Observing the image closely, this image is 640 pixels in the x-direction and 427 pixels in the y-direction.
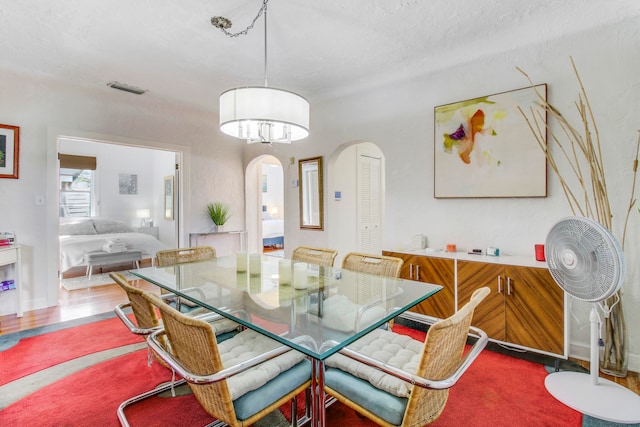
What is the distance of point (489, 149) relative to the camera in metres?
2.84

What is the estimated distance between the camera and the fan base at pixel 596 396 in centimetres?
175

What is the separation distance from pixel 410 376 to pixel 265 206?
29.7ft

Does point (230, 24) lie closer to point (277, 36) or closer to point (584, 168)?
point (277, 36)

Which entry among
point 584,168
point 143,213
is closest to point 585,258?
point 584,168

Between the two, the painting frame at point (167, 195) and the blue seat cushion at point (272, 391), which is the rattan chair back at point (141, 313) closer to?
the blue seat cushion at point (272, 391)

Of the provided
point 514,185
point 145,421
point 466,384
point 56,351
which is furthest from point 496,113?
point 56,351

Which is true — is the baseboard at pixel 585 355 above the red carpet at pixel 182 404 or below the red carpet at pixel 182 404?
above

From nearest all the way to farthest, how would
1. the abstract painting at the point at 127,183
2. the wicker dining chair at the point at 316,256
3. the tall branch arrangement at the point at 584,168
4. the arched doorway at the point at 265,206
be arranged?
1. the tall branch arrangement at the point at 584,168
2. the wicker dining chair at the point at 316,256
3. the arched doorway at the point at 265,206
4. the abstract painting at the point at 127,183

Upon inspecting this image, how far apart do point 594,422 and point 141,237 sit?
623 centimetres

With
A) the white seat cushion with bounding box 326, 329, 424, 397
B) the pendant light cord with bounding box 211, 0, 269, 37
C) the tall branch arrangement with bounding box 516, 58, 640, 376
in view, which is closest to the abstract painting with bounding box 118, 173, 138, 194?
the pendant light cord with bounding box 211, 0, 269, 37

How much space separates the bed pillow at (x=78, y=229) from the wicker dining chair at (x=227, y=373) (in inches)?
242

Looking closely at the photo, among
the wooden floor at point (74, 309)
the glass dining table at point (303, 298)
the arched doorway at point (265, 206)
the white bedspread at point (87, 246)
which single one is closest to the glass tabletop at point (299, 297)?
the glass dining table at point (303, 298)

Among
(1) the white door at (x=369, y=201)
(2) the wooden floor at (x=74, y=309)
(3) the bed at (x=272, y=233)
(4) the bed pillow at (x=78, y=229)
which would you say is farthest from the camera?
(3) the bed at (x=272, y=233)

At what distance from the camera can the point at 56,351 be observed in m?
2.56
